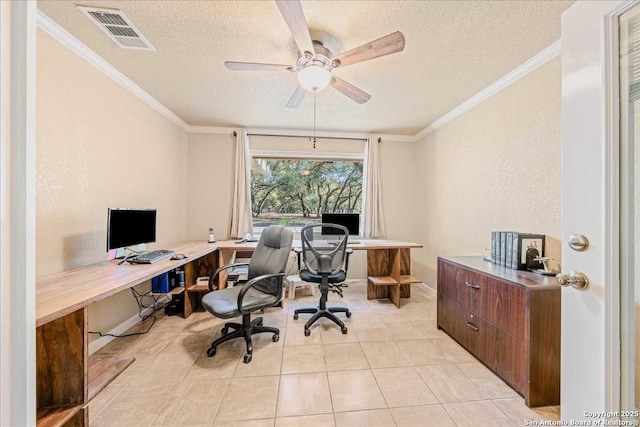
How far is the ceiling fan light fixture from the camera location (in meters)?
1.77

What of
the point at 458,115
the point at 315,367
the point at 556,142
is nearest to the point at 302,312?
the point at 315,367

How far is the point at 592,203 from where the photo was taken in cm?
84

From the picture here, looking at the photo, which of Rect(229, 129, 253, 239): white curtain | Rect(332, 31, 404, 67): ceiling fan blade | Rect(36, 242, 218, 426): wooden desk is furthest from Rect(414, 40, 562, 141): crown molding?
Rect(36, 242, 218, 426): wooden desk

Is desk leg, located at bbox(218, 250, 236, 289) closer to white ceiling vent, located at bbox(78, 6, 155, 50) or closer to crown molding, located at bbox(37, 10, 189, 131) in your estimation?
crown molding, located at bbox(37, 10, 189, 131)

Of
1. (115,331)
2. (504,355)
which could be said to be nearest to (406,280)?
(504,355)

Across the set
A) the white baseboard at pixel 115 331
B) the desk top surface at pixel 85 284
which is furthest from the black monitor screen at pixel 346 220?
the white baseboard at pixel 115 331

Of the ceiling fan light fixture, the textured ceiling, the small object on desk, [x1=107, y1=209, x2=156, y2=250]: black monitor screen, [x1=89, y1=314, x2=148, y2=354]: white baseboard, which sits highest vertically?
the textured ceiling

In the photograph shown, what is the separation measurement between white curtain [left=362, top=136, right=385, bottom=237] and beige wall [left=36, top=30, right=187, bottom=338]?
284 centimetres

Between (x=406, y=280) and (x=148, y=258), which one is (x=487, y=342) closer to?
(x=406, y=280)

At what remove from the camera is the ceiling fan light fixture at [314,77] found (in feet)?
5.81

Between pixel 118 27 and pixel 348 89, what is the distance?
167cm

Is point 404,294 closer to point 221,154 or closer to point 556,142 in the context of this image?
point 556,142

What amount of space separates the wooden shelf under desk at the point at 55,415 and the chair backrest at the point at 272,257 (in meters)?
1.29

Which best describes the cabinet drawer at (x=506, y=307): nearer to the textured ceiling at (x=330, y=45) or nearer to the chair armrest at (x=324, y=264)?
the chair armrest at (x=324, y=264)
